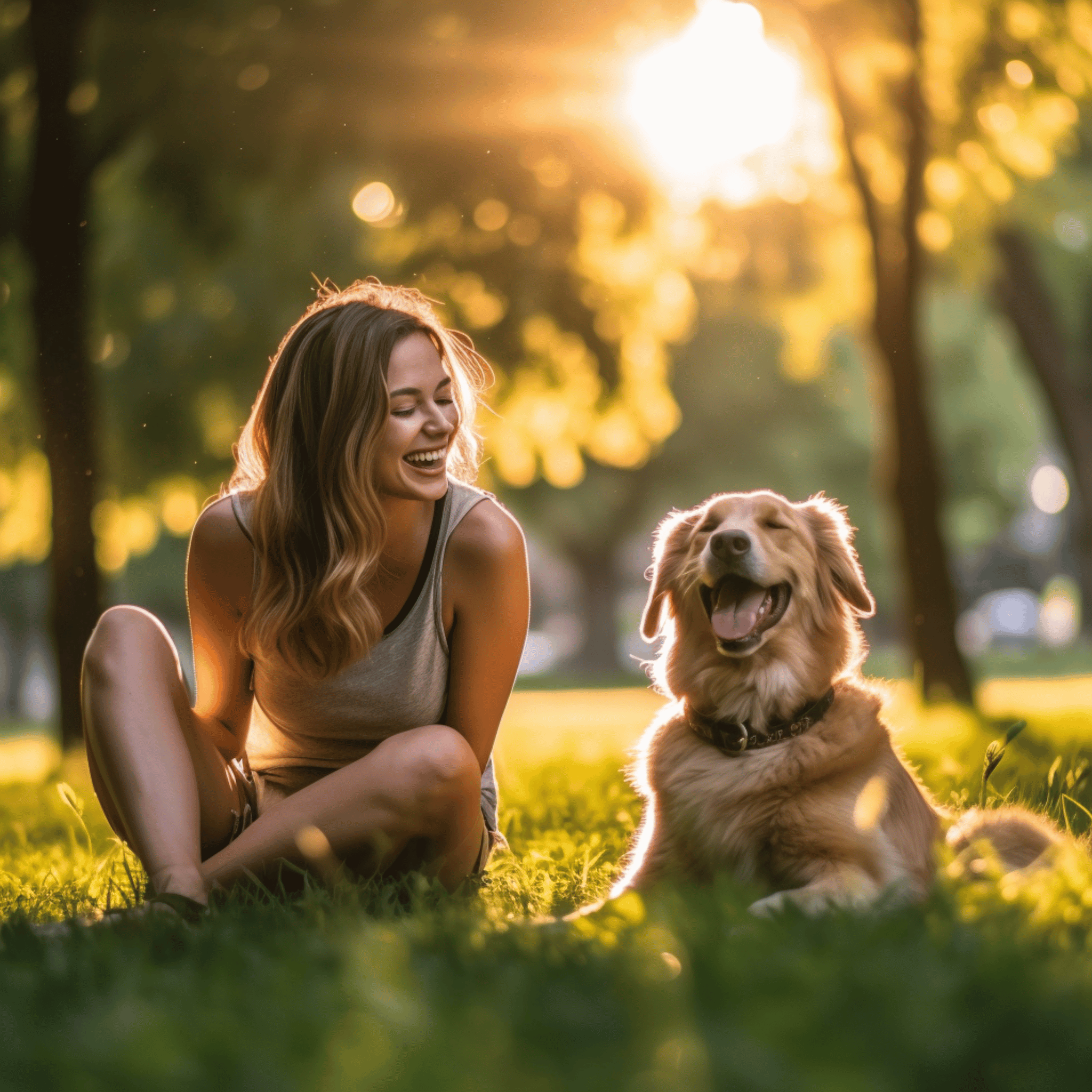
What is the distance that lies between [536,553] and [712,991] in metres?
37.0

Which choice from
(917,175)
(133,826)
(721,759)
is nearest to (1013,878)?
(721,759)

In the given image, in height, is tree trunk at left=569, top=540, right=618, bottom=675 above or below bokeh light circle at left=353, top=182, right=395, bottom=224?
below

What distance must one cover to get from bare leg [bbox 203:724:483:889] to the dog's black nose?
96cm

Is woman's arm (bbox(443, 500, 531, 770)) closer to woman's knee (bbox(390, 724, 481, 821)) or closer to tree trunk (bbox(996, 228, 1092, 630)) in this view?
woman's knee (bbox(390, 724, 481, 821))

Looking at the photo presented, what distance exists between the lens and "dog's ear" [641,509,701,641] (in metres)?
3.70

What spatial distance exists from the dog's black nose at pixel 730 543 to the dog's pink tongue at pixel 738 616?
17cm

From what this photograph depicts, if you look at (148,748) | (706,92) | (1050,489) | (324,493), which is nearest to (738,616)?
(324,493)

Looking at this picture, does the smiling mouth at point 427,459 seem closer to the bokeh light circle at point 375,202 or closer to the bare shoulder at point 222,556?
the bare shoulder at point 222,556

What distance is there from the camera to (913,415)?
8672mm

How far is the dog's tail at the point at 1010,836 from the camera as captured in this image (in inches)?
121

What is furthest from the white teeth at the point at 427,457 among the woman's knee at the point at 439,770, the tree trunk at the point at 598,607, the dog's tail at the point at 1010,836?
the tree trunk at the point at 598,607

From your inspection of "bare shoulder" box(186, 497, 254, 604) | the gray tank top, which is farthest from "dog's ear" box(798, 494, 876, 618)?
"bare shoulder" box(186, 497, 254, 604)

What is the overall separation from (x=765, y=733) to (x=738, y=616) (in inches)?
14.5

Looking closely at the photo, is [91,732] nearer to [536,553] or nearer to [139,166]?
[139,166]
